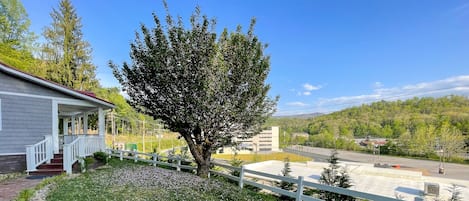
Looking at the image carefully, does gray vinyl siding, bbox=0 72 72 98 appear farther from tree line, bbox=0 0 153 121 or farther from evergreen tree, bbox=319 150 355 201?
tree line, bbox=0 0 153 121

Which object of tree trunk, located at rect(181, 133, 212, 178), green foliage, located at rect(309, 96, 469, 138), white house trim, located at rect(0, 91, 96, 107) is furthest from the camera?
green foliage, located at rect(309, 96, 469, 138)

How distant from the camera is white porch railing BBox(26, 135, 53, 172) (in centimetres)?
845

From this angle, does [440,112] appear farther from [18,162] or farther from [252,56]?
[18,162]

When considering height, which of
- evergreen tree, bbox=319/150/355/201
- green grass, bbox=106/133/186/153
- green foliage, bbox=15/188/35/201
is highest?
green foliage, bbox=15/188/35/201

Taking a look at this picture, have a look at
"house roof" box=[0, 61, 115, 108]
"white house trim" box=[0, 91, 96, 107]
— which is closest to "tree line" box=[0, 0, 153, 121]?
"white house trim" box=[0, 91, 96, 107]

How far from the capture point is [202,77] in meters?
7.92

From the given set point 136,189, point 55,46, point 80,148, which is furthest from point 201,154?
point 55,46

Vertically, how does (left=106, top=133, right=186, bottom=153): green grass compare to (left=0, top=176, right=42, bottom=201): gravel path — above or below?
below

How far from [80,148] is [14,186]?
144 inches

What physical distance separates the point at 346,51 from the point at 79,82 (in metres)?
31.6

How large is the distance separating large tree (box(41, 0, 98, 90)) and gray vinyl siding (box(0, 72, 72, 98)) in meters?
20.5

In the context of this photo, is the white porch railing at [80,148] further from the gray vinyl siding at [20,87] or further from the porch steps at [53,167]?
the gray vinyl siding at [20,87]

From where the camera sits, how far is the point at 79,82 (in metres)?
27.7

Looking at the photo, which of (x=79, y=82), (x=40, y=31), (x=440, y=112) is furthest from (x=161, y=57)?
(x=440, y=112)
